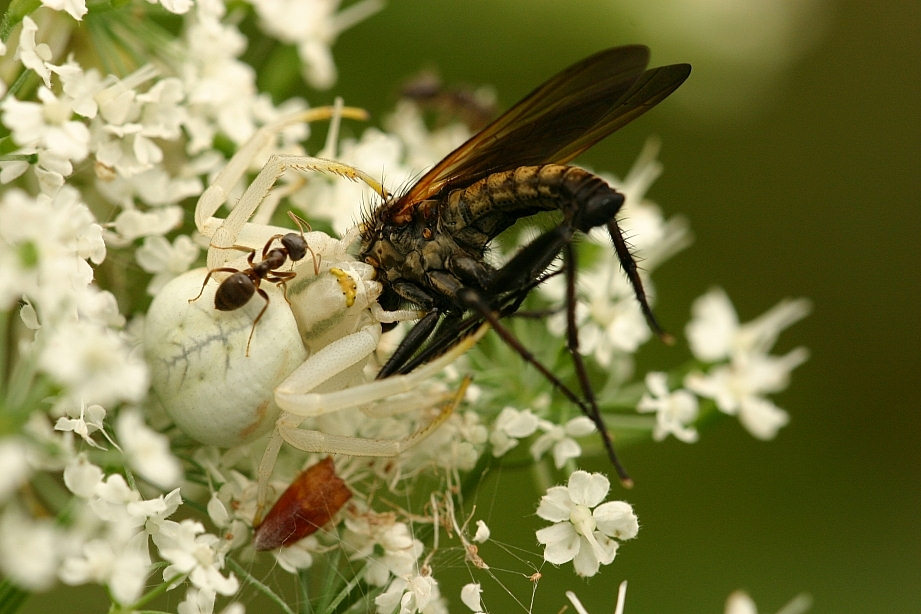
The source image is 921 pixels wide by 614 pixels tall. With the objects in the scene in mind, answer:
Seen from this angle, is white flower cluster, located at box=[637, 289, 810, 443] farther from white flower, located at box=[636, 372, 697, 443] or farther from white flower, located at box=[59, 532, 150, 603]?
white flower, located at box=[59, 532, 150, 603]

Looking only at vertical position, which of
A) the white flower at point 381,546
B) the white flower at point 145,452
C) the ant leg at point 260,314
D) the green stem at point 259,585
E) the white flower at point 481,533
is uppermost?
the white flower at point 145,452

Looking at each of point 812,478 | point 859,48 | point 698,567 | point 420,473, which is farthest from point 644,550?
point 859,48

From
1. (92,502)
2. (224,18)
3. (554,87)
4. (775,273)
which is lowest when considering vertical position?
(775,273)

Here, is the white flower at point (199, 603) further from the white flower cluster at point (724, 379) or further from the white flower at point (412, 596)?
the white flower cluster at point (724, 379)

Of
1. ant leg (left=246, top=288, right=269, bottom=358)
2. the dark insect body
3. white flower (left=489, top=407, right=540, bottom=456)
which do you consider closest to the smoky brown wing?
the dark insect body

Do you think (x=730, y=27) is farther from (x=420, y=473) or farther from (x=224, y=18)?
(x=420, y=473)

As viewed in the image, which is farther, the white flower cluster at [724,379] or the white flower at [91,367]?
the white flower cluster at [724,379]

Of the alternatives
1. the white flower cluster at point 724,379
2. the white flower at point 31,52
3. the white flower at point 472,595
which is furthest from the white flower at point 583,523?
the white flower at point 31,52
